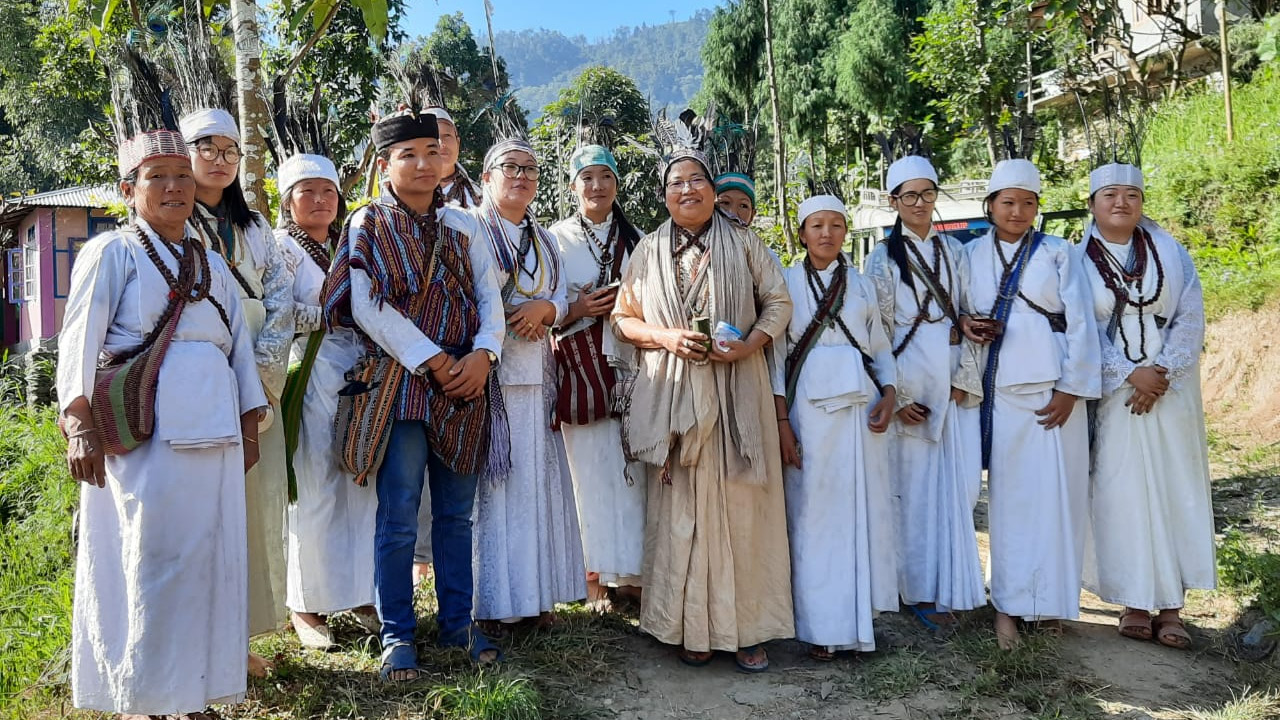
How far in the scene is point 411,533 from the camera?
355 cm

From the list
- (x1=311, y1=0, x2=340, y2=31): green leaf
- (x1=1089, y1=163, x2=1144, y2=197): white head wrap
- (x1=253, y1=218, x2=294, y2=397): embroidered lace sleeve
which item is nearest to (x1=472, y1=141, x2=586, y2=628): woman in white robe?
(x1=253, y1=218, x2=294, y2=397): embroidered lace sleeve

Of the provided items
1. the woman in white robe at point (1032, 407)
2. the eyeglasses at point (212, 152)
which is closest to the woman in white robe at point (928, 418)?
the woman in white robe at point (1032, 407)

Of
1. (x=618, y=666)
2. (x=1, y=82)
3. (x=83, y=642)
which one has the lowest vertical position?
(x=618, y=666)

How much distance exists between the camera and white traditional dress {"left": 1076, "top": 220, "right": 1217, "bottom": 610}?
4281 millimetres

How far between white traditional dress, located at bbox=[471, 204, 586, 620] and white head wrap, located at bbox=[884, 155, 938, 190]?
67.0 inches

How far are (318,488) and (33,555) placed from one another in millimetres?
2707

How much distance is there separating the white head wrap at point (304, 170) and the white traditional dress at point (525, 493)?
0.65 meters

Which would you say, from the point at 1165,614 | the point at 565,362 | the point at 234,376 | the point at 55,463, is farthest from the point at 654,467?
the point at 55,463

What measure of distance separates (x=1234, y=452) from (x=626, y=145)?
6.26 m

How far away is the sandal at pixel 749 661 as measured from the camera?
3.90 metres

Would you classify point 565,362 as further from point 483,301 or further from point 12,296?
point 12,296

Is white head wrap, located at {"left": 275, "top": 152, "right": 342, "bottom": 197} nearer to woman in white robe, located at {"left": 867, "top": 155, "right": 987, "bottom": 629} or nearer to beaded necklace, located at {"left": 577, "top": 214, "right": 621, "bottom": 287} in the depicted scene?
beaded necklace, located at {"left": 577, "top": 214, "right": 621, "bottom": 287}

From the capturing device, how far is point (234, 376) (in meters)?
3.21

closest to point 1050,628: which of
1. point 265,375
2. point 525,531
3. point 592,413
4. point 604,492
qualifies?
point 604,492
